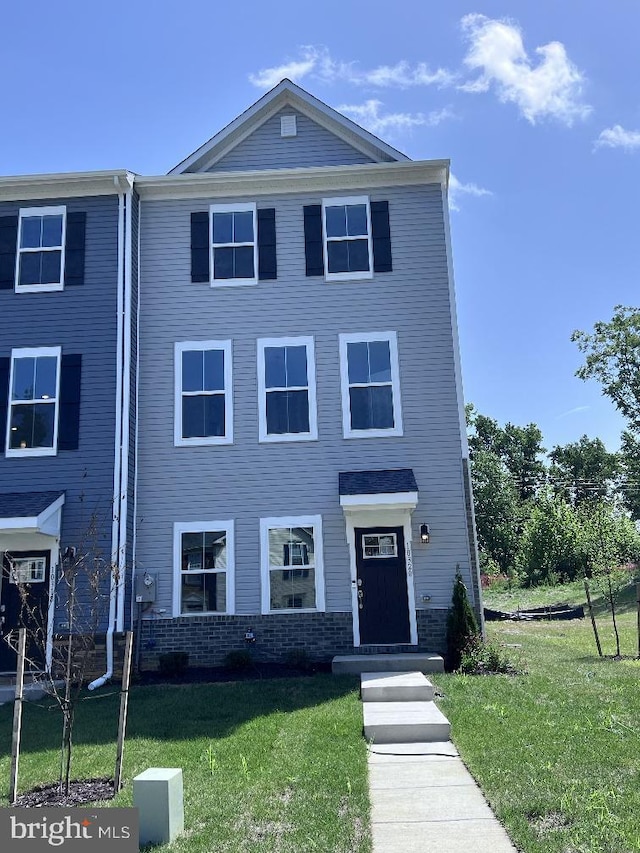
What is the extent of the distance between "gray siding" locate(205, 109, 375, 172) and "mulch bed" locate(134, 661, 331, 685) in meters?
8.72

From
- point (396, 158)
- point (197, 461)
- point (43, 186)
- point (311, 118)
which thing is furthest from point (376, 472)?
point (43, 186)

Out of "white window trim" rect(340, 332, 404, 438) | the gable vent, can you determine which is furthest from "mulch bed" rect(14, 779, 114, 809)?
the gable vent

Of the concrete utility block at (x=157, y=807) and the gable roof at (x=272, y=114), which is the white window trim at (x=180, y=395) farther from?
the concrete utility block at (x=157, y=807)

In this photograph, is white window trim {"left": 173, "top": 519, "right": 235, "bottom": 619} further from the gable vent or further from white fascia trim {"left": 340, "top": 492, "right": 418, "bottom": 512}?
the gable vent

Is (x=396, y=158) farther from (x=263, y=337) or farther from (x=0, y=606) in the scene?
(x=0, y=606)

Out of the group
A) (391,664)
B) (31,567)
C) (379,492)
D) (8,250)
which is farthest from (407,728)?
(8,250)

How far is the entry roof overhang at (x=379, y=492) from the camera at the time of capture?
11133 millimetres

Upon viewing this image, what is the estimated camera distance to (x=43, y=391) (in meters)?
12.1

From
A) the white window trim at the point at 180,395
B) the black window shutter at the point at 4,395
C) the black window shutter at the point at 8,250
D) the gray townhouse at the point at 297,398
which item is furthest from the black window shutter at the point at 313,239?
the black window shutter at the point at 4,395

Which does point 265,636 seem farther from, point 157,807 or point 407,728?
point 157,807

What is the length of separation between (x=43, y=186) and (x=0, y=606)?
7.21 meters

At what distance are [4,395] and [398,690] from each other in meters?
8.03

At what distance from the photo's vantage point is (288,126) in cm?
1330

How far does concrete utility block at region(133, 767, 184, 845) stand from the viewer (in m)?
4.57
